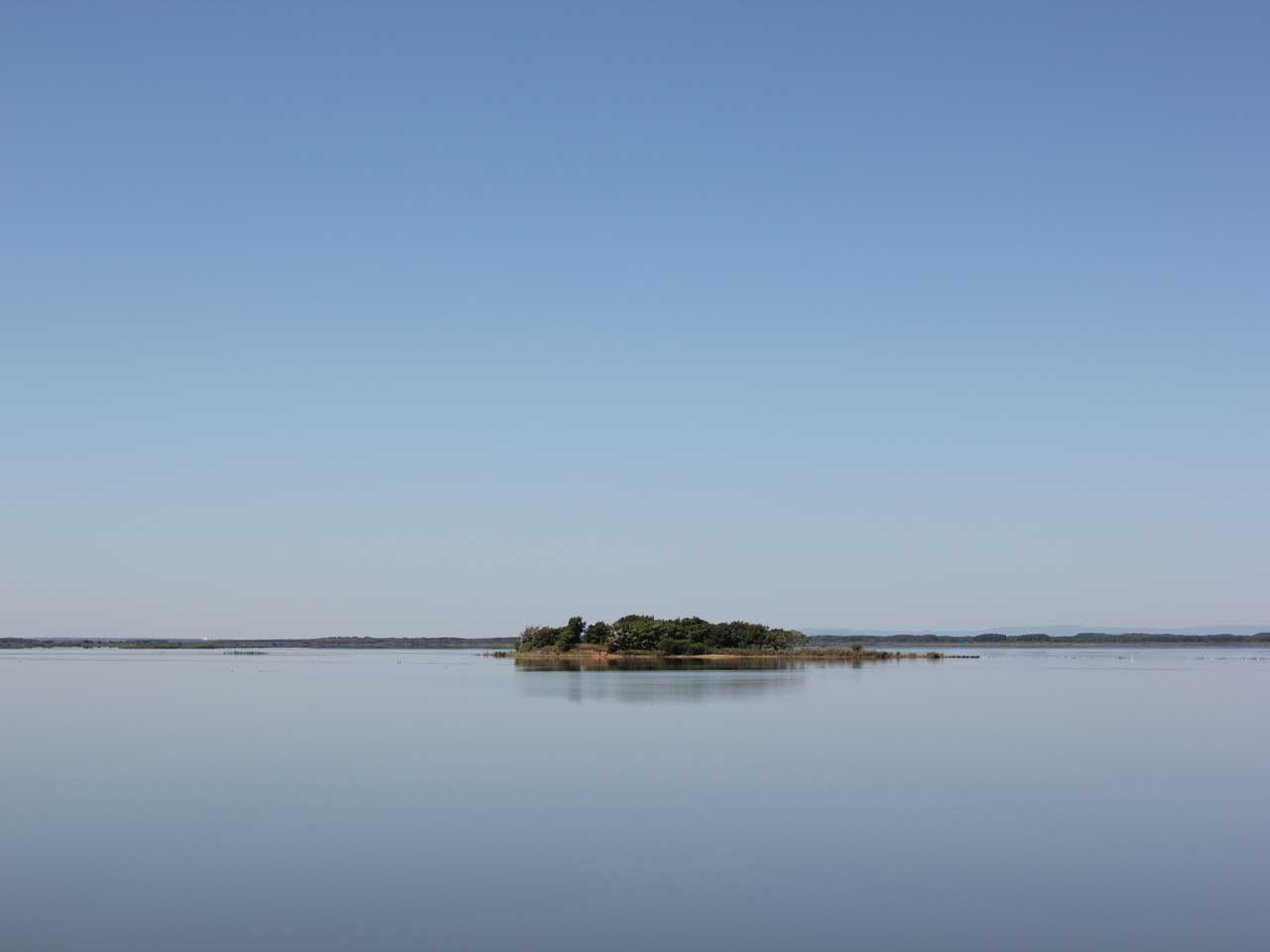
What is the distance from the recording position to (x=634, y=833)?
2055 cm

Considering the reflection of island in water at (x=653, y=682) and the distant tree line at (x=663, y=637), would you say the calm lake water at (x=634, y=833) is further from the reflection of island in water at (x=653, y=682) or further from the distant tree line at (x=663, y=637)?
the distant tree line at (x=663, y=637)

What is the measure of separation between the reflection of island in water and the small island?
41.9ft

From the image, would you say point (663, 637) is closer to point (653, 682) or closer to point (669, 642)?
point (669, 642)

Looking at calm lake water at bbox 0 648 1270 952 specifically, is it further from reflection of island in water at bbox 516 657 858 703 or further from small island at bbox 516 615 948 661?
small island at bbox 516 615 948 661

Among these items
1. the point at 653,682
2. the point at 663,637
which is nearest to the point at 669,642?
the point at 663,637

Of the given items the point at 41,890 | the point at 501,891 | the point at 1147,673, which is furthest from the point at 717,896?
the point at 1147,673

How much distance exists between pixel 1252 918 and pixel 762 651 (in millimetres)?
106209

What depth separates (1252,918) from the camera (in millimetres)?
15352

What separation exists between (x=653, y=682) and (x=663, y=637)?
48198 mm

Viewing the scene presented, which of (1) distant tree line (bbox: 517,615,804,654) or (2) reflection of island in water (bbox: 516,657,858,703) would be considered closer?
(2) reflection of island in water (bbox: 516,657,858,703)

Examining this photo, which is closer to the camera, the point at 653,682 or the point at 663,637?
the point at 653,682

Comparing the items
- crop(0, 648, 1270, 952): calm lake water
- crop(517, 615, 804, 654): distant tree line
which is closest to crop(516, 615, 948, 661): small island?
crop(517, 615, 804, 654): distant tree line

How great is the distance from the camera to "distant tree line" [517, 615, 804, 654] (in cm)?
11650

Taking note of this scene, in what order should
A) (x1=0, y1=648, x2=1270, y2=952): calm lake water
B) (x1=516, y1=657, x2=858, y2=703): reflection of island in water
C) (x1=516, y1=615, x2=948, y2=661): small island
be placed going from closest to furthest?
1. (x1=0, y1=648, x2=1270, y2=952): calm lake water
2. (x1=516, y1=657, x2=858, y2=703): reflection of island in water
3. (x1=516, y1=615, x2=948, y2=661): small island
